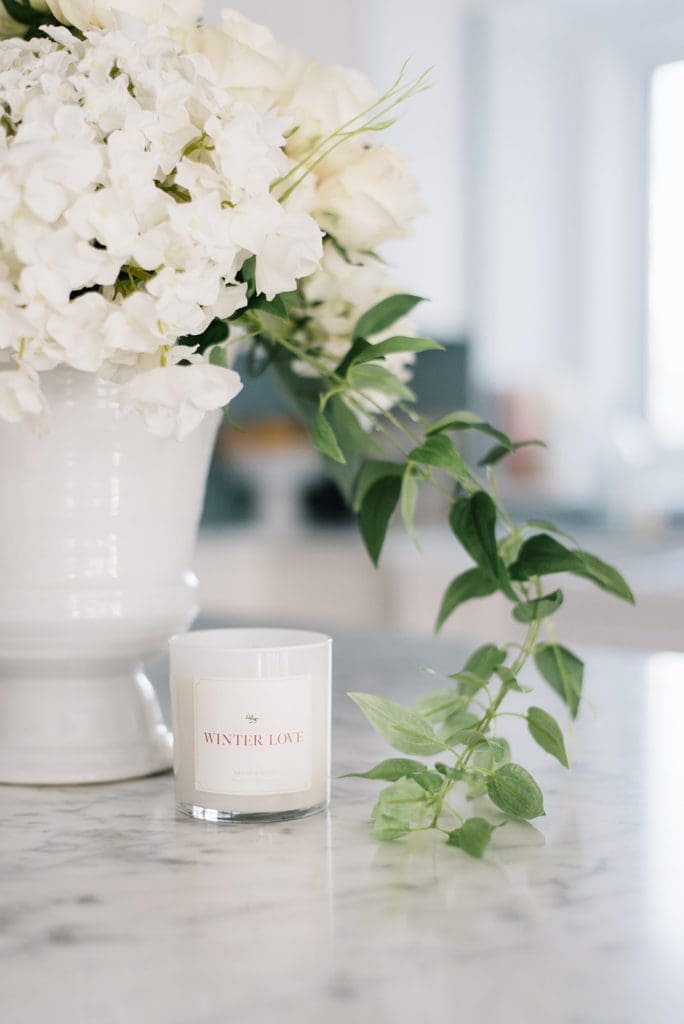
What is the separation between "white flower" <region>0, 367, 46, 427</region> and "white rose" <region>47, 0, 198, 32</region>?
20 cm

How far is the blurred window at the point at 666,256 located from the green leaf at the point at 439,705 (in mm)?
3084

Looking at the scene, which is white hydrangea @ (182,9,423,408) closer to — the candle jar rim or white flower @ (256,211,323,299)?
white flower @ (256,211,323,299)

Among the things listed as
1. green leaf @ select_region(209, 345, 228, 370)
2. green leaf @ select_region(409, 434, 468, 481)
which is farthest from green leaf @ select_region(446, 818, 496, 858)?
green leaf @ select_region(209, 345, 228, 370)

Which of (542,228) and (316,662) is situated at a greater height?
(542,228)

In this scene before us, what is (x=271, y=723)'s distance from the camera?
71 cm

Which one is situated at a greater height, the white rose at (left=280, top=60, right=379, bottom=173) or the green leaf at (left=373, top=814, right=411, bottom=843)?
the white rose at (left=280, top=60, right=379, bottom=173)

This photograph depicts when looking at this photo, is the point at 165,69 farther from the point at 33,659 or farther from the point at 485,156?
the point at 485,156

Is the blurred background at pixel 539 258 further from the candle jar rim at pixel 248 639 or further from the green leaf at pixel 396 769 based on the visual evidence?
the green leaf at pixel 396 769

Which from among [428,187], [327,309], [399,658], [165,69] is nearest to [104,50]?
[165,69]

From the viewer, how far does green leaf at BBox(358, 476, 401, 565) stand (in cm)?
81

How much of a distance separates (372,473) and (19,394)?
27 cm

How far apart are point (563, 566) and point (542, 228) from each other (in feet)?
10.8

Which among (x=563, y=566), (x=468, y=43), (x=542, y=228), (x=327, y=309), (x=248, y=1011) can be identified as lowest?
(x=248, y=1011)

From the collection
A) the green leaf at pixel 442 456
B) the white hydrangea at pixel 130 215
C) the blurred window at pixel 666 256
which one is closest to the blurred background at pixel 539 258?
the blurred window at pixel 666 256
